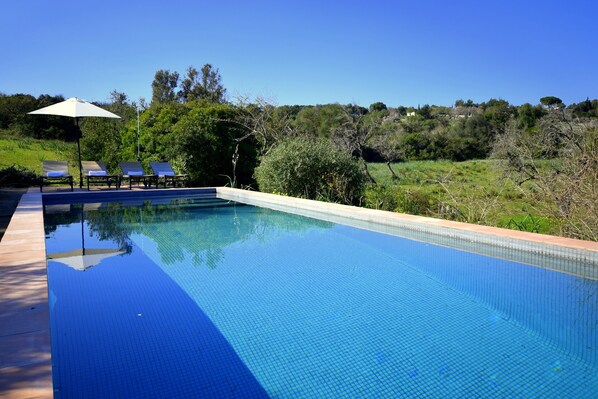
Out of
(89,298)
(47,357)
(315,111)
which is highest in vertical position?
(315,111)

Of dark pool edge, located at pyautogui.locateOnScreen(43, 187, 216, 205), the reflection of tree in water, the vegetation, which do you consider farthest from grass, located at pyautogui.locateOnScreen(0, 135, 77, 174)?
the reflection of tree in water

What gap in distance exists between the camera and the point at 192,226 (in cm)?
811

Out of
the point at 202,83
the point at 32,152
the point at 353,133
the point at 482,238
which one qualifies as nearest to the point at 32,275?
the point at 482,238

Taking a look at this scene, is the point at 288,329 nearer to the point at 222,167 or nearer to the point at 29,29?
the point at 222,167

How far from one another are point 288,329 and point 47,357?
1772 millimetres

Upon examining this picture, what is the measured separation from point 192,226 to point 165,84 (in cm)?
2769

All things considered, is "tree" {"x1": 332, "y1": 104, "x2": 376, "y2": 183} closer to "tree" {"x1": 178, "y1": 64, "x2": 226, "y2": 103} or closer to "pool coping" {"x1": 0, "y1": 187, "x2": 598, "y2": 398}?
"pool coping" {"x1": 0, "y1": 187, "x2": 598, "y2": 398}

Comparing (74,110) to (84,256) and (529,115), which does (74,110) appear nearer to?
(84,256)

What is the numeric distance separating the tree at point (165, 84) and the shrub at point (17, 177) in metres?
21.0

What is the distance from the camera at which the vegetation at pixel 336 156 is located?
686 centimetres

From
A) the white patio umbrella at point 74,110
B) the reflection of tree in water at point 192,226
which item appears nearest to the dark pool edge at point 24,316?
the reflection of tree in water at point 192,226

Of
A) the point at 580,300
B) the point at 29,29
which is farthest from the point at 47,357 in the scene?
the point at 29,29

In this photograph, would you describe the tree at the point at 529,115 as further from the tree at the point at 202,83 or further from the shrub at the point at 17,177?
the shrub at the point at 17,177

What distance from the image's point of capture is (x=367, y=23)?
57.6ft
